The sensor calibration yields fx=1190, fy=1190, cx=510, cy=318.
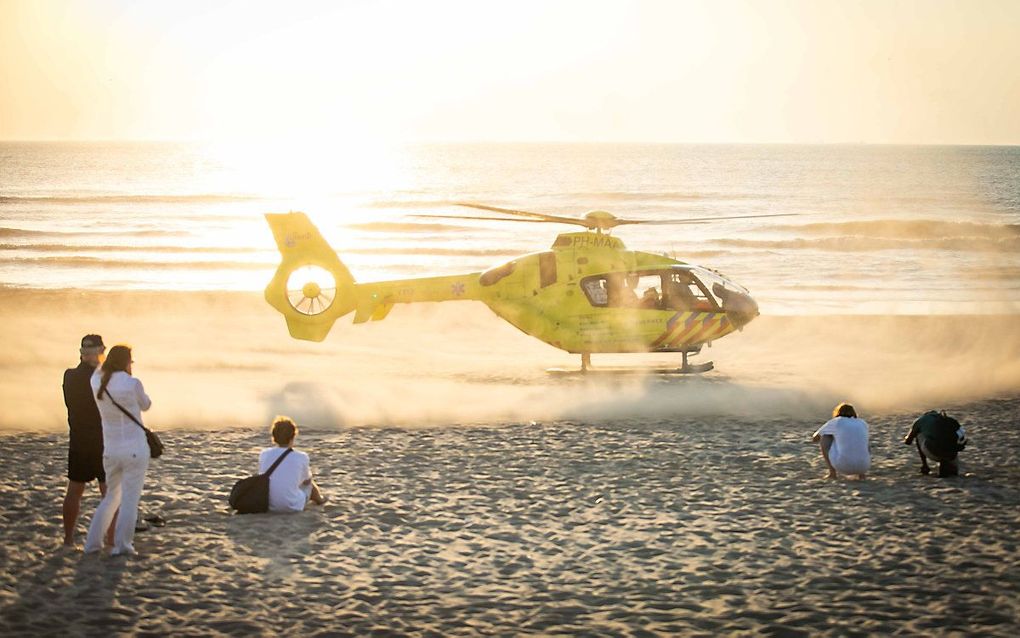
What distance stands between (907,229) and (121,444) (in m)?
59.5

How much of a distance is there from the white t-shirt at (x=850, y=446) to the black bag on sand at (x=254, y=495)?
6016 mm

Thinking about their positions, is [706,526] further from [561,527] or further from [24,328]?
[24,328]

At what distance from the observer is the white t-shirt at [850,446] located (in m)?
13.2

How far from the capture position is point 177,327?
2883 cm

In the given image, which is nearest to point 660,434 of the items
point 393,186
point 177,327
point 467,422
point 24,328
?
point 467,422

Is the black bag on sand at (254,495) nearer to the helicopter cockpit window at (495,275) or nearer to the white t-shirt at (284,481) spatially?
the white t-shirt at (284,481)

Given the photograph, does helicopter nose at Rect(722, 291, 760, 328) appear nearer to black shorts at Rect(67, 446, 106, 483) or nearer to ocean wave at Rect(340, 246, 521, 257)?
black shorts at Rect(67, 446, 106, 483)

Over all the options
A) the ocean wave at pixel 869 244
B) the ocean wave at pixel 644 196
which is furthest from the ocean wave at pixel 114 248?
the ocean wave at pixel 644 196

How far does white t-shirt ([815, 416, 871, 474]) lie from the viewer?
43.3ft

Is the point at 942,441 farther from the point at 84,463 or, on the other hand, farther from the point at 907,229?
the point at 907,229

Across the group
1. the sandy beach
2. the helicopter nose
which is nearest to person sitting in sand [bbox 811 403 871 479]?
the sandy beach

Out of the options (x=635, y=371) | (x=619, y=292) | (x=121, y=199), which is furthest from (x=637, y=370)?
(x=121, y=199)

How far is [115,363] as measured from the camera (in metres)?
10.3

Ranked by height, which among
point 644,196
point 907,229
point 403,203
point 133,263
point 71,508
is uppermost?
point 644,196
